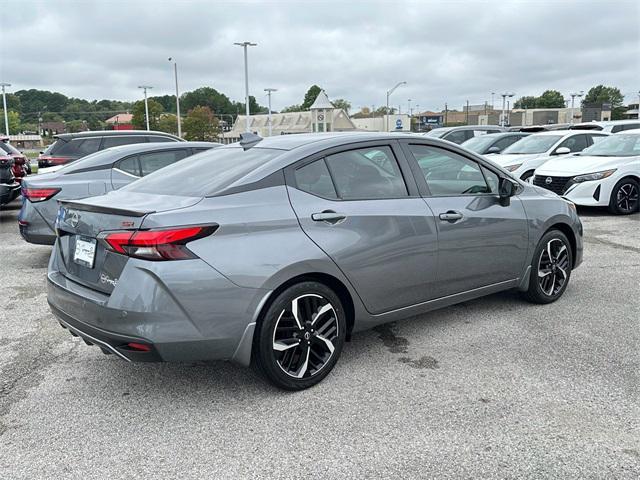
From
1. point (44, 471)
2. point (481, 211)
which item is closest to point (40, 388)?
point (44, 471)

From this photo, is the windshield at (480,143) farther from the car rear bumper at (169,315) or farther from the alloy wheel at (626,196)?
the car rear bumper at (169,315)

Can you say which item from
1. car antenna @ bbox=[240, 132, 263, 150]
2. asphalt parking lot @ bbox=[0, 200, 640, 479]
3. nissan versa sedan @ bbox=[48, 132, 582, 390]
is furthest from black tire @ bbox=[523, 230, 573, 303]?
car antenna @ bbox=[240, 132, 263, 150]

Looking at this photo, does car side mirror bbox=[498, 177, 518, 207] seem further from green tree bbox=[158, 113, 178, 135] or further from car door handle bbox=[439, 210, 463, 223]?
green tree bbox=[158, 113, 178, 135]


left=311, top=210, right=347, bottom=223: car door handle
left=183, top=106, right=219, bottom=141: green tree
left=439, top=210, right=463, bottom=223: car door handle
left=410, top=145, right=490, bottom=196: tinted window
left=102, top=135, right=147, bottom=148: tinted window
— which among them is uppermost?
left=183, top=106, right=219, bottom=141: green tree

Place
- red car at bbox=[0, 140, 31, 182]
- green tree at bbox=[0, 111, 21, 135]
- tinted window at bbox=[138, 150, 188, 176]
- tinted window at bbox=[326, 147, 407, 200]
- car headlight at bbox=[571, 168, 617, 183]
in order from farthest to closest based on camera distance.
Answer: green tree at bbox=[0, 111, 21, 135] → red car at bbox=[0, 140, 31, 182] → car headlight at bbox=[571, 168, 617, 183] → tinted window at bbox=[138, 150, 188, 176] → tinted window at bbox=[326, 147, 407, 200]

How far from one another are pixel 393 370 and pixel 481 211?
1478 mm

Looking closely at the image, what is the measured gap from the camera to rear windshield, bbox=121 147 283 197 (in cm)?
358

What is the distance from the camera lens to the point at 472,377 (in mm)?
3721

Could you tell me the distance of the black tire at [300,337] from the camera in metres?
3.34

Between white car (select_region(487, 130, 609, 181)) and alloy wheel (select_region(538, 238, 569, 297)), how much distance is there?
7.67 metres

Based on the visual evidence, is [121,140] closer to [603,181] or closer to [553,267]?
[553,267]

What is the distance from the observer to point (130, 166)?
25.0 ft

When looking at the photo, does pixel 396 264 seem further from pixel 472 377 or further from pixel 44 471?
pixel 44 471

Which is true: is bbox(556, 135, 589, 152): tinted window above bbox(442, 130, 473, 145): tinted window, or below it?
below
